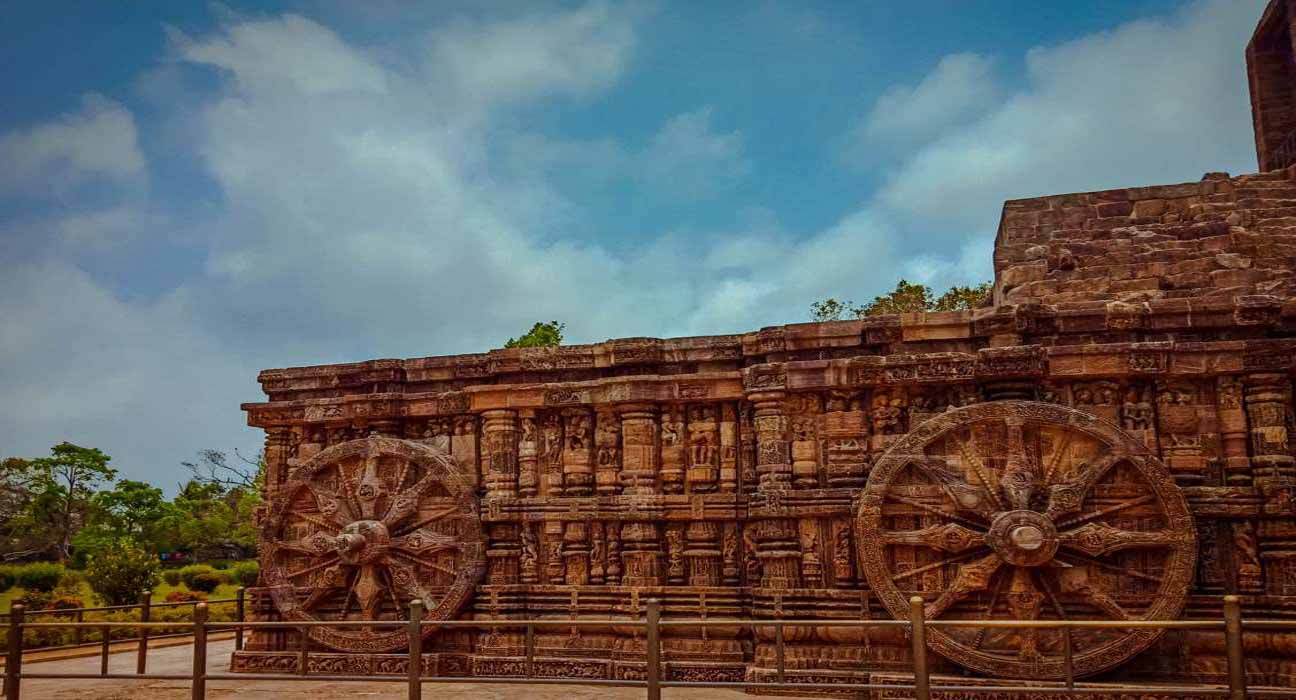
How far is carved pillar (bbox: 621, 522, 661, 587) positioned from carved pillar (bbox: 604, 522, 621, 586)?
6 centimetres

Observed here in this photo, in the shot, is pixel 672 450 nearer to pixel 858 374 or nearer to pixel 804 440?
pixel 804 440

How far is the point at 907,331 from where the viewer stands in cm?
896

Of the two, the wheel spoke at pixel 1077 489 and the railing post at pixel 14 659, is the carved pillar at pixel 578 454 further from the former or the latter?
the railing post at pixel 14 659

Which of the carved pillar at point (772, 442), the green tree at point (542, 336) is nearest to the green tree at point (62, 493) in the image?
the green tree at point (542, 336)

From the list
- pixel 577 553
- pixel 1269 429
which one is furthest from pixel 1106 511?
pixel 577 553

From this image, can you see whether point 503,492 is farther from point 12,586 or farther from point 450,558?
point 12,586

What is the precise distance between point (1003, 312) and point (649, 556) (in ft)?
13.3

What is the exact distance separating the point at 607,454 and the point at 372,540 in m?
2.61

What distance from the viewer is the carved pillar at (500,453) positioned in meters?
9.93

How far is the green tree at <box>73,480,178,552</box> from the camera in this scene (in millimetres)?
34406

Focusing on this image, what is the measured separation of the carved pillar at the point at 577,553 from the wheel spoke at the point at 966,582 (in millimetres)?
3350

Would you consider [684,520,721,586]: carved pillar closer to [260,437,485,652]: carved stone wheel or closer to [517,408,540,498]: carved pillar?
[517,408,540,498]: carved pillar

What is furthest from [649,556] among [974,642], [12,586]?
[12,586]

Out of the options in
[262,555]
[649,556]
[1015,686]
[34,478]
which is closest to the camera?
[1015,686]
